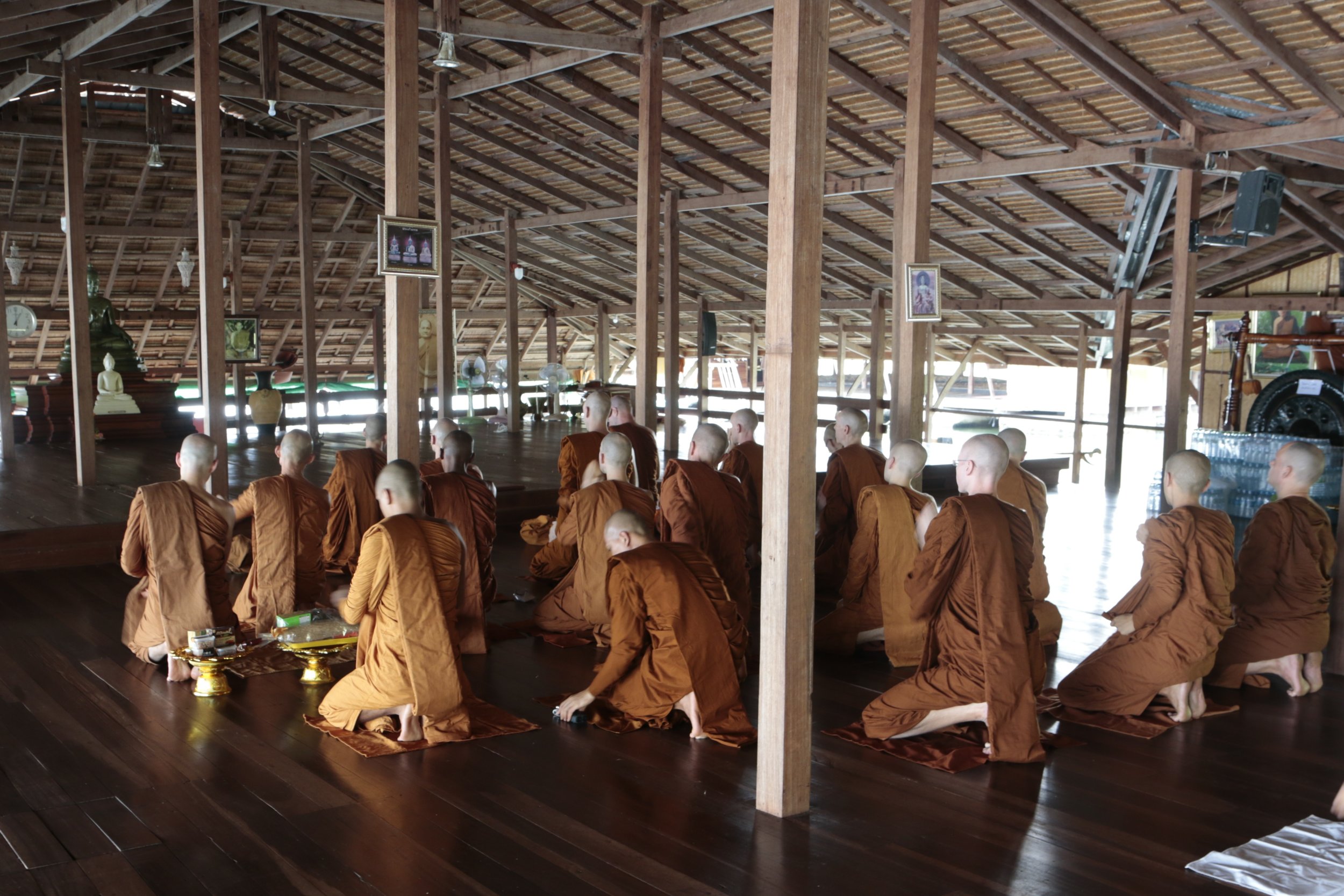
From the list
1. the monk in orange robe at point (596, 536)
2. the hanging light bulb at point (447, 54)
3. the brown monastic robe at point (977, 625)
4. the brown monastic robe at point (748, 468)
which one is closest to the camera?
the brown monastic robe at point (977, 625)

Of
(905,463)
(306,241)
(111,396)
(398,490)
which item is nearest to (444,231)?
(306,241)

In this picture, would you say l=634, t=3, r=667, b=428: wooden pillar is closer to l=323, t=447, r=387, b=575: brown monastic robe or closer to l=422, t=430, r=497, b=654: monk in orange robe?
l=323, t=447, r=387, b=575: brown monastic robe

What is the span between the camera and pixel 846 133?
11602 millimetres

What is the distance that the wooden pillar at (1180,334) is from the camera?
34.4 ft

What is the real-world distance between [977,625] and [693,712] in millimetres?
1223

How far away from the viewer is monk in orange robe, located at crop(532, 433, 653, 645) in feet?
19.8

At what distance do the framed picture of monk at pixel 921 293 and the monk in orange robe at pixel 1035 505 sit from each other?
0.87m

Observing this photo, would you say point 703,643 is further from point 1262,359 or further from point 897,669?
point 1262,359

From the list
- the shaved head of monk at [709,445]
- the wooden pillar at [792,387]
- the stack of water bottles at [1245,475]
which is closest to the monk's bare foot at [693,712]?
the wooden pillar at [792,387]

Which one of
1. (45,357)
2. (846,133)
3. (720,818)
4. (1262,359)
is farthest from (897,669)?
(45,357)

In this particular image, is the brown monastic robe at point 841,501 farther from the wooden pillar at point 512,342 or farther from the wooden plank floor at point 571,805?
the wooden pillar at point 512,342

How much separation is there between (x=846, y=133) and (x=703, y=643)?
A: 27.4ft

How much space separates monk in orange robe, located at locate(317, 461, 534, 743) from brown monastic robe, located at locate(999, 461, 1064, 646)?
3.07 m

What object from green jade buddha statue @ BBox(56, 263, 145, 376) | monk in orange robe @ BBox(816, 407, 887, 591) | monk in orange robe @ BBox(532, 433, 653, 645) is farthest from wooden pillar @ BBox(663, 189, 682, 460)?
green jade buddha statue @ BBox(56, 263, 145, 376)
